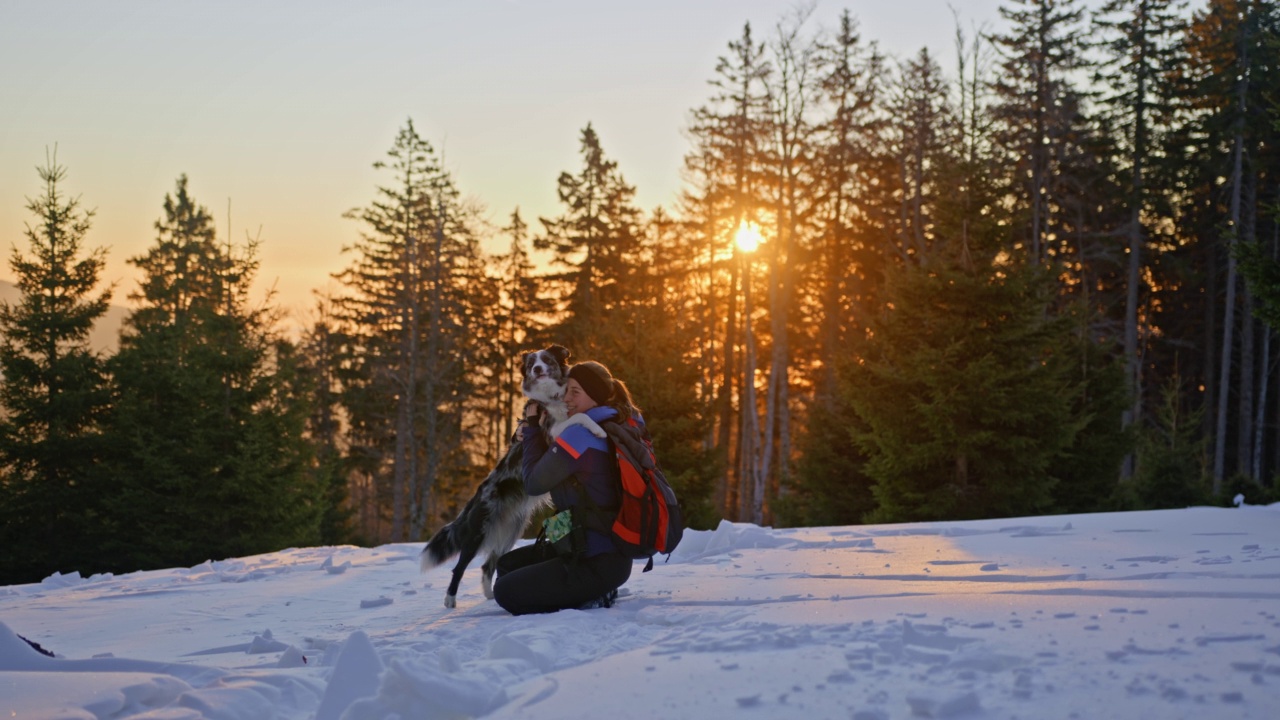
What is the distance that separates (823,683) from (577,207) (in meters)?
33.7

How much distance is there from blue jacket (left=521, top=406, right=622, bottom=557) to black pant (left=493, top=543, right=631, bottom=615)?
0.27ft

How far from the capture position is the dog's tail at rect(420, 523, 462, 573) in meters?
6.15

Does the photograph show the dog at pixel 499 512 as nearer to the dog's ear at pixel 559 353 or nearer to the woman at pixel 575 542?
the dog's ear at pixel 559 353

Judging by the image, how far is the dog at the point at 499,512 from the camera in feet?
19.8

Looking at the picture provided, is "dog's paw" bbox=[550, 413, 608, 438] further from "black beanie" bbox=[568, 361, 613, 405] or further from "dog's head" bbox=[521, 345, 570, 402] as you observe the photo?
"dog's head" bbox=[521, 345, 570, 402]

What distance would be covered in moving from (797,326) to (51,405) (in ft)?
73.5

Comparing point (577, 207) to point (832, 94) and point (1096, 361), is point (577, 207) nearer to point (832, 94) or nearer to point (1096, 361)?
point (832, 94)

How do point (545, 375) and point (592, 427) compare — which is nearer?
point (592, 427)

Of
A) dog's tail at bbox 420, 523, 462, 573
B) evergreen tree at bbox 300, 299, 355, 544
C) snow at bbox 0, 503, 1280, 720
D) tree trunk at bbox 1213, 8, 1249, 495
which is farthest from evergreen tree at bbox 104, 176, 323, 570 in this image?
tree trunk at bbox 1213, 8, 1249, 495

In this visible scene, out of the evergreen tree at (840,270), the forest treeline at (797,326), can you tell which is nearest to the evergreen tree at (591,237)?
the forest treeline at (797,326)

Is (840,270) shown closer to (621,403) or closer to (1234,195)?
(1234,195)

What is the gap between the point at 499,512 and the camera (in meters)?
6.16

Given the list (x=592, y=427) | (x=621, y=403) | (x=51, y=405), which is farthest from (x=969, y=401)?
(x=51, y=405)

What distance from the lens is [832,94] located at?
26125mm
